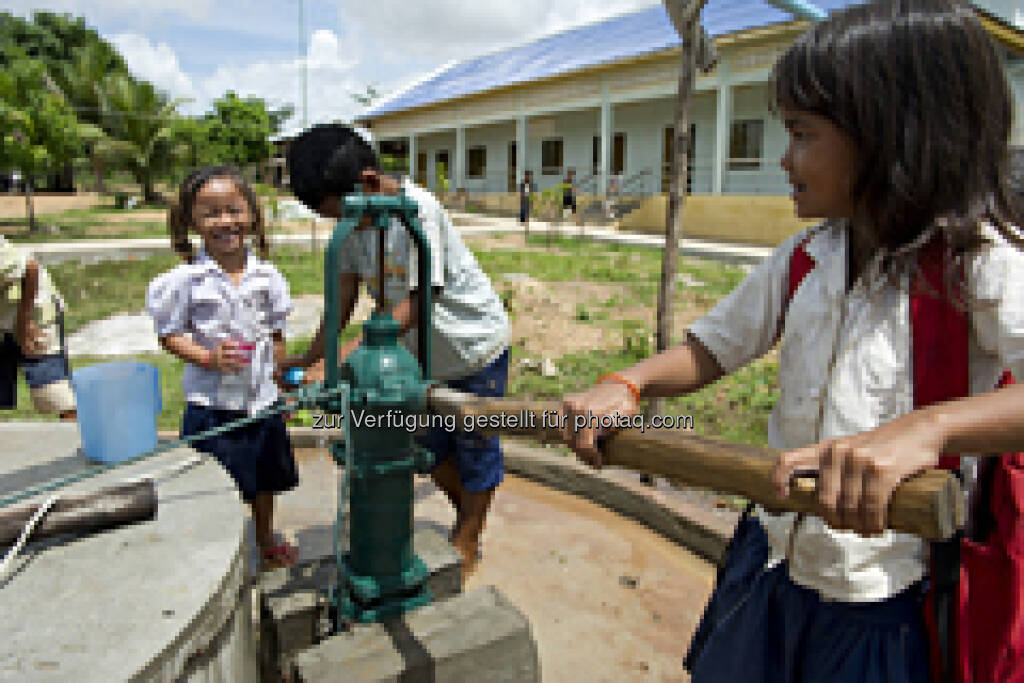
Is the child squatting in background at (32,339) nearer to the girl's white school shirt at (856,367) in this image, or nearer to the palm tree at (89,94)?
the girl's white school shirt at (856,367)

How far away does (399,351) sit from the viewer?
5.05 ft

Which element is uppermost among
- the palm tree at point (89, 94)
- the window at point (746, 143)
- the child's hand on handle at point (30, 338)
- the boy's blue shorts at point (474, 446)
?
the palm tree at point (89, 94)

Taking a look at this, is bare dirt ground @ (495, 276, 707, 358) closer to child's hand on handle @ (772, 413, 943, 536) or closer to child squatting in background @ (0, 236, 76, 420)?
child squatting in background @ (0, 236, 76, 420)

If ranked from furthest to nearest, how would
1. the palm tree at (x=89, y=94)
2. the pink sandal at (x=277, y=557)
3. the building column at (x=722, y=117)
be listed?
the palm tree at (x=89, y=94), the building column at (x=722, y=117), the pink sandal at (x=277, y=557)

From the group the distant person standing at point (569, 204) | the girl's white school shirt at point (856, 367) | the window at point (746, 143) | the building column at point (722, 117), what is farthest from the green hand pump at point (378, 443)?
the distant person standing at point (569, 204)

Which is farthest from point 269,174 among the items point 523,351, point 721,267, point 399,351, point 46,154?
point 399,351

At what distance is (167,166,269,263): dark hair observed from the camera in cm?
227

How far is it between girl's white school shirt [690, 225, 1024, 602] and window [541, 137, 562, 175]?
18969 mm

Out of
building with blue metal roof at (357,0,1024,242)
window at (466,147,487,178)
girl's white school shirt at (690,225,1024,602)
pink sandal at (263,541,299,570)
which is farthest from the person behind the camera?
window at (466,147,487,178)

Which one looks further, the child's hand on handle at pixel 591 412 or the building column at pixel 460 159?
the building column at pixel 460 159

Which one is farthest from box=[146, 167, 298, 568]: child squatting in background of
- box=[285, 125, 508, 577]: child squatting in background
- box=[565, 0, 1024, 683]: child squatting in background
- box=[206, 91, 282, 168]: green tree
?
box=[206, 91, 282, 168]: green tree

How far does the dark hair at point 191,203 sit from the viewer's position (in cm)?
227

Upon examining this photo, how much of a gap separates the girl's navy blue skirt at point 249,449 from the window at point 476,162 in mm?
21632

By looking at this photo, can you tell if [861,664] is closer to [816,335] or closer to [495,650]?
[816,335]
